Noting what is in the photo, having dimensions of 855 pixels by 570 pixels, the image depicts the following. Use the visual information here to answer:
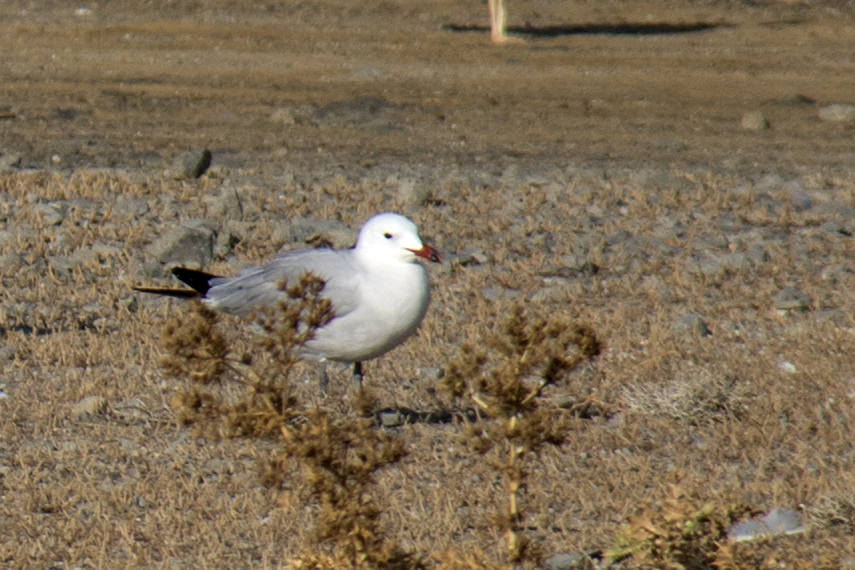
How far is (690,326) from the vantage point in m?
7.34

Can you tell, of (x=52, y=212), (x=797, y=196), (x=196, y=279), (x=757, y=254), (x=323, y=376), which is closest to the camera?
(x=323, y=376)

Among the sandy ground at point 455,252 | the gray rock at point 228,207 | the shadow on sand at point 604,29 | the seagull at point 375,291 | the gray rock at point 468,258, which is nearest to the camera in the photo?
the sandy ground at point 455,252

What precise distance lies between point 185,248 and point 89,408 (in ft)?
8.34

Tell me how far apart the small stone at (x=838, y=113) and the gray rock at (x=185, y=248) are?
25.2 ft

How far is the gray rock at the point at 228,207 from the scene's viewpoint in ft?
30.2

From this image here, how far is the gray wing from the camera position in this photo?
5.69m

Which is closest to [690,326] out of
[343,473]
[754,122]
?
[343,473]

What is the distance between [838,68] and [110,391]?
42.2ft

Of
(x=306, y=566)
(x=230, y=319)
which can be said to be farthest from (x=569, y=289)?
(x=306, y=566)

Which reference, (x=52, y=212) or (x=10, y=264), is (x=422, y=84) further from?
(x=10, y=264)

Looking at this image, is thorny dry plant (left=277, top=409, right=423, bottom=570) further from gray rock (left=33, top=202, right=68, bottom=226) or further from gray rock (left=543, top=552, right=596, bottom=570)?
gray rock (left=33, top=202, right=68, bottom=226)

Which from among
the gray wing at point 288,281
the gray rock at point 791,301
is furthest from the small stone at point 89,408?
the gray rock at point 791,301

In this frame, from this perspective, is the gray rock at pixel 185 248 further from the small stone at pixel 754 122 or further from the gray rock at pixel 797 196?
the small stone at pixel 754 122

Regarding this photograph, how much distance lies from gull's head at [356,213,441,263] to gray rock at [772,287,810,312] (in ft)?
9.27
